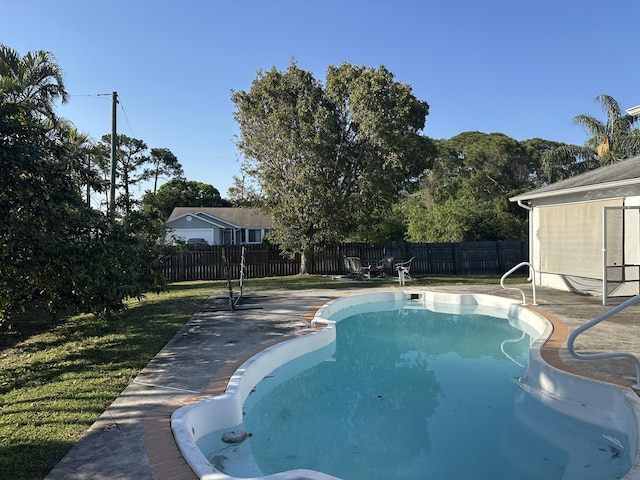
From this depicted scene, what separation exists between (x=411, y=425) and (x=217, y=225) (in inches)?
1118

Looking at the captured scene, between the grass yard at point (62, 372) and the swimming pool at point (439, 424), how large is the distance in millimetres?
1011

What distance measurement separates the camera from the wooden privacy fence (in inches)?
765

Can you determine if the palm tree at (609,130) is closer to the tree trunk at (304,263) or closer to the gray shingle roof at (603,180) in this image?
the gray shingle roof at (603,180)

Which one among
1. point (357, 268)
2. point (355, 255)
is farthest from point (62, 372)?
point (355, 255)

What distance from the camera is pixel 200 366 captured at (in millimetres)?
5680

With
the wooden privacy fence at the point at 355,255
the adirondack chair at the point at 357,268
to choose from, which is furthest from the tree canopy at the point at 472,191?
the adirondack chair at the point at 357,268

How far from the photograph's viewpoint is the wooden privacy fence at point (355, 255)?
19.4 m

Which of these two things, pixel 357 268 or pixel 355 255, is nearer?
pixel 357 268

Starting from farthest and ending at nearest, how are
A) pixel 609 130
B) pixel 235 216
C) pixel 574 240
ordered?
pixel 235 216
pixel 609 130
pixel 574 240

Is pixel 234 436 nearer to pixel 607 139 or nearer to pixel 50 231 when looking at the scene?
pixel 50 231

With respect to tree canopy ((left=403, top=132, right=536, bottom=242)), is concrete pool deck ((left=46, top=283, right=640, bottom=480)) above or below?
below

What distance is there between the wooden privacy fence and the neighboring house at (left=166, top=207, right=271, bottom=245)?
9930 millimetres

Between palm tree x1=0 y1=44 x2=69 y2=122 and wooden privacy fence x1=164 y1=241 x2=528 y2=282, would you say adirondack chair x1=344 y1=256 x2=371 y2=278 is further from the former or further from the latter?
palm tree x1=0 y1=44 x2=69 y2=122

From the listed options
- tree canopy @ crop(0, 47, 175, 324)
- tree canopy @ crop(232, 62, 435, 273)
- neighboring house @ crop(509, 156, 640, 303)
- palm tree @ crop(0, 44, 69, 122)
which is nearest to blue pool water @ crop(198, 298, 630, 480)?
tree canopy @ crop(0, 47, 175, 324)
